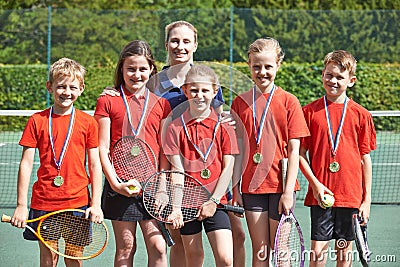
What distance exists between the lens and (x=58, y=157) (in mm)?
4117

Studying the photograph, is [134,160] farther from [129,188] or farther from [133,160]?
[129,188]

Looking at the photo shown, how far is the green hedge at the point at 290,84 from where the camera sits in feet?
44.5

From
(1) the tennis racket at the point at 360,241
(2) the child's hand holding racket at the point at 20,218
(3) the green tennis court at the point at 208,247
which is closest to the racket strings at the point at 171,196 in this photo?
(2) the child's hand holding racket at the point at 20,218

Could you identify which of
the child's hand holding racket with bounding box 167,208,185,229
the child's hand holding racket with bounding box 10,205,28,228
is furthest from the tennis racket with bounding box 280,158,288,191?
the child's hand holding racket with bounding box 10,205,28,228

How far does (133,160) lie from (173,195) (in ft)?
0.98

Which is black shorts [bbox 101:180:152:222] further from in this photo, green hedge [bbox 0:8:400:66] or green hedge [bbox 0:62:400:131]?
green hedge [bbox 0:8:400:66]

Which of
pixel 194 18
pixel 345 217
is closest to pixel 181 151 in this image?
pixel 345 217

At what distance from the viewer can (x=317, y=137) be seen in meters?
4.37

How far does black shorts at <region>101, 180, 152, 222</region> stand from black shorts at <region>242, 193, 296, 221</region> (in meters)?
0.55

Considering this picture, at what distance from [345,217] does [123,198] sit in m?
1.23

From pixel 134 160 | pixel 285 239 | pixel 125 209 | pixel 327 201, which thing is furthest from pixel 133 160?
pixel 327 201

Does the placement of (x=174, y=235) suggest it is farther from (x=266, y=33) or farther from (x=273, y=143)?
(x=266, y=33)

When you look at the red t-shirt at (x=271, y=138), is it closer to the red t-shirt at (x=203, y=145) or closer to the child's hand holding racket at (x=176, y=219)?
the red t-shirt at (x=203, y=145)

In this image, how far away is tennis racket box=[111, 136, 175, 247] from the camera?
164 inches
